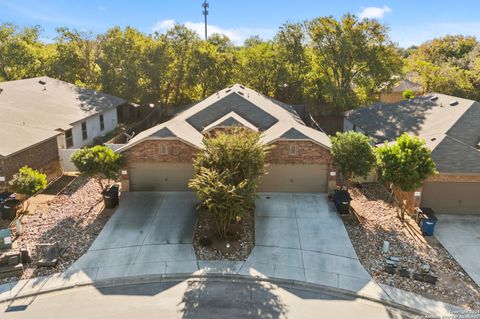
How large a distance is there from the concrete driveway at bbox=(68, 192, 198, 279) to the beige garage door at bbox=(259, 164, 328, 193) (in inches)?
172

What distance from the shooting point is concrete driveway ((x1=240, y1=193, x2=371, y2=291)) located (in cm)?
1273

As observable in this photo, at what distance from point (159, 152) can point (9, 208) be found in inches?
293

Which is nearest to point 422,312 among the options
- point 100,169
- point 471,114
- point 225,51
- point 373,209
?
point 373,209

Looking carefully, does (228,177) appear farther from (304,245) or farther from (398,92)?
(398,92)

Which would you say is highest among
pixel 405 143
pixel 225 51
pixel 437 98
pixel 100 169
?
pixel 225 51

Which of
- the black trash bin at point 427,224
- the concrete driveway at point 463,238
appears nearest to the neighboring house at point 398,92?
the concrete driveway at point 463,238

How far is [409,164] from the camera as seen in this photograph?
15.4 meters

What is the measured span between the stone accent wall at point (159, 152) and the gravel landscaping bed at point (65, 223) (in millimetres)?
2996

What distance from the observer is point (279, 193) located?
64.5 ft

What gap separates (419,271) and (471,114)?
1397 cm

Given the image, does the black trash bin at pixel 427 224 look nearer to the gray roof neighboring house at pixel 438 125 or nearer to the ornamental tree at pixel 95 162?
the gray roof neighboring house at pixel 438 125

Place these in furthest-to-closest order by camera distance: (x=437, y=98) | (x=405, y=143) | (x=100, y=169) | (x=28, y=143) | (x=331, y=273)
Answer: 1. (x=437, y=98)
2. (x=28, y=143)
3. (x=100, y=169)
4. (x=405, y=143)
5. (x=331, y=273)

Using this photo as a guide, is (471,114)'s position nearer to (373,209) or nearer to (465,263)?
(373,209)

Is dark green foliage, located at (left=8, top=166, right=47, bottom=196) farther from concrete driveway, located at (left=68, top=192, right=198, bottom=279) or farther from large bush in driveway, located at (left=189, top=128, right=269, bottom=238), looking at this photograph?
large bush in driveway, located at (left=189, top=128, right=269, bottom=238)
